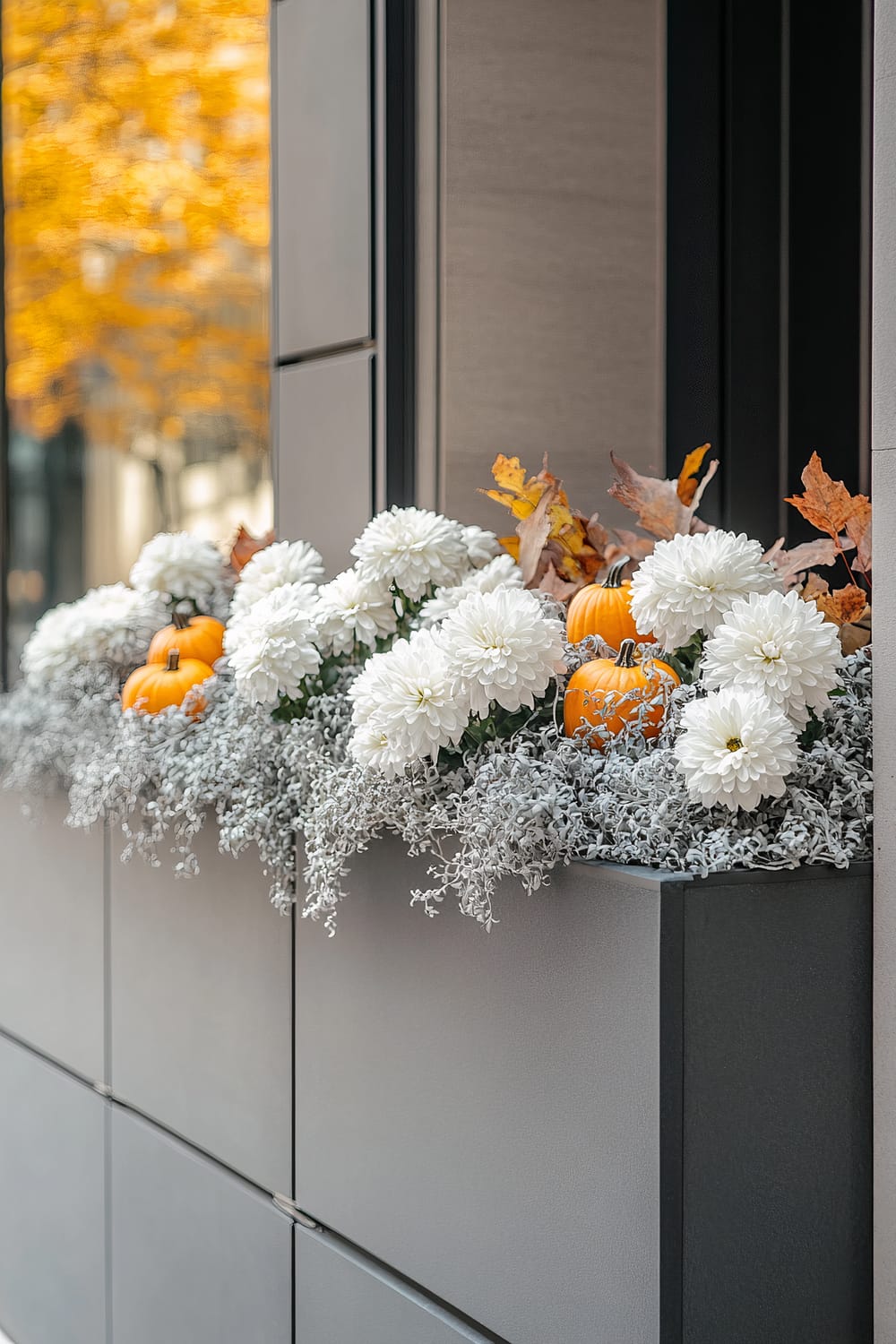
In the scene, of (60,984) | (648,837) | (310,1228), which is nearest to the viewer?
(648,837)

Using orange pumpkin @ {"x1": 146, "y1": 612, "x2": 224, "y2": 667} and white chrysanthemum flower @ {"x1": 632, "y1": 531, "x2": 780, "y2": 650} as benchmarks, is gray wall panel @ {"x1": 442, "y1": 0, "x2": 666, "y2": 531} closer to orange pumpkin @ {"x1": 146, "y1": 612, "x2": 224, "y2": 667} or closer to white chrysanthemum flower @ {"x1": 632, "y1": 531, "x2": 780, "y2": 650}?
orange pumpkin @ {"x1": 146, "y1": 612, "x2": 224, "y2": 667}

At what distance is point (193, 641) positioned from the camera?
2.34 metres

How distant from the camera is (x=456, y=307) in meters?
2.29

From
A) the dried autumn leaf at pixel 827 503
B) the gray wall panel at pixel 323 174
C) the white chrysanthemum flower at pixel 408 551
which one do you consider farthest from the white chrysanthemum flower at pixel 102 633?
the dried autumn leaf at pixel 827 503

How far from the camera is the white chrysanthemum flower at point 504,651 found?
1.55 metres

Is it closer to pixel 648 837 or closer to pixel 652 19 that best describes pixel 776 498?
pixel 652 19

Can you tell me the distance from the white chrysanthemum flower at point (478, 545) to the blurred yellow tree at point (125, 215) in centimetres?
127

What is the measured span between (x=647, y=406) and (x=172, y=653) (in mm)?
951

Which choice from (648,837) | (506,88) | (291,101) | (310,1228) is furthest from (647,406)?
(310,1228)

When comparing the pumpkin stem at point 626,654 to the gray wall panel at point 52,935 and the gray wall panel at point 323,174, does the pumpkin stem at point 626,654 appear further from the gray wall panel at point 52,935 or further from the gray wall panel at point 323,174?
the gray wall panel at point 52,935


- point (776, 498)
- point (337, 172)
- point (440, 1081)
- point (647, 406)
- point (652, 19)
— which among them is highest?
point (652, 19)

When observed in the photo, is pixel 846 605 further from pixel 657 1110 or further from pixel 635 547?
pixel 657 1110

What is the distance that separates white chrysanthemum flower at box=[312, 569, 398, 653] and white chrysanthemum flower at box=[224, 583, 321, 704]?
2cm

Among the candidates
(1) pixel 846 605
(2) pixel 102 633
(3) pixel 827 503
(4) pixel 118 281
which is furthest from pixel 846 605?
(4) pixel 118 281
